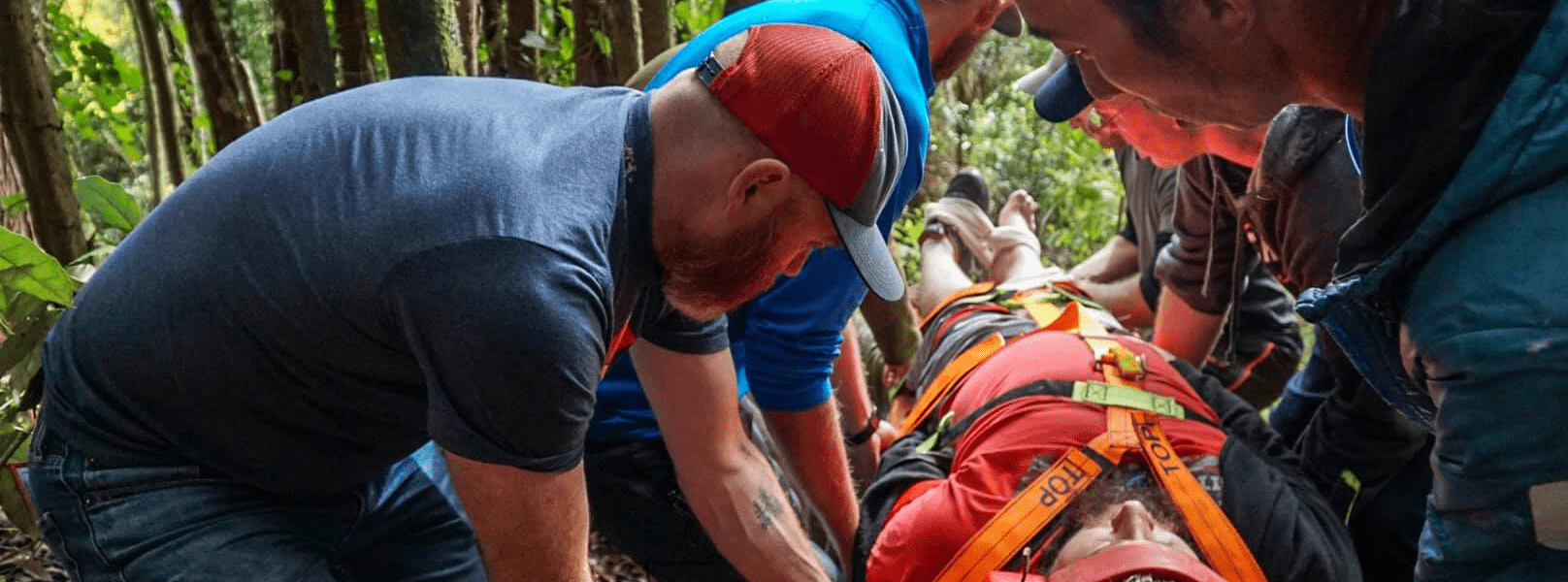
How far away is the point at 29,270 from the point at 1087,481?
240 cm

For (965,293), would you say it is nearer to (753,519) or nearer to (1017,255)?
(1017,255)

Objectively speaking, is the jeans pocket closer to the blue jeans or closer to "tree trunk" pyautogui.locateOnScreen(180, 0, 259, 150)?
the blue jeans

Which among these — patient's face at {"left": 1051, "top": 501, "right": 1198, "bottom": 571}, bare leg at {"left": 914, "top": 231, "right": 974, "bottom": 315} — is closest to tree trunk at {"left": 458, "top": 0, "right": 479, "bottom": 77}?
patient's face at {"left": 1051, "top": 501, "right": 1198, "bottom": 571}

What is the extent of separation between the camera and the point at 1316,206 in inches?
116

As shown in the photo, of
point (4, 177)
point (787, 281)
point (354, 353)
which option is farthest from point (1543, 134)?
point (4, 177)

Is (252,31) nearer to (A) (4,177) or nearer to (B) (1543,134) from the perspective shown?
(A) (4,177)

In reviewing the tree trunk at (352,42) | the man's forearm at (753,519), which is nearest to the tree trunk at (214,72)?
the tree trunk at (352,42)

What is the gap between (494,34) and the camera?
4254 mm

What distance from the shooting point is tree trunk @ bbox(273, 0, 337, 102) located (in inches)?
119

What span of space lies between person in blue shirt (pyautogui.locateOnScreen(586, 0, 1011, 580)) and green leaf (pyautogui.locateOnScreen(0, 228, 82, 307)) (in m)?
1.13

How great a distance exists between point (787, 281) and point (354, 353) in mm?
1221

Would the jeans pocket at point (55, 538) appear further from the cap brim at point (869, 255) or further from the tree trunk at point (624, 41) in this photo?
the tree trunk at point (624, 41)

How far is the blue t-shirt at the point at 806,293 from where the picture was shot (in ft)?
9.02

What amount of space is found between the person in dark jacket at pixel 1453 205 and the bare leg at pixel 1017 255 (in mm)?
3707
